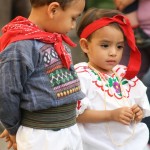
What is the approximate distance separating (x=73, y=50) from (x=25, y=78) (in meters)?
4.18

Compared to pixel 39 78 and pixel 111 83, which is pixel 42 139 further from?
pixel 111 83

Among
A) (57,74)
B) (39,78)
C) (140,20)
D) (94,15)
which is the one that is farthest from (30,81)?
(140,20)

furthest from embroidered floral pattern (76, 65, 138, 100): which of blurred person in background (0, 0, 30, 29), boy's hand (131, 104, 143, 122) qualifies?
blurred person in background (0, 0, 30, 29)

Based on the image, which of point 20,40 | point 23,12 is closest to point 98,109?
point 20,40

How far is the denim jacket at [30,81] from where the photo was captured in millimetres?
2537

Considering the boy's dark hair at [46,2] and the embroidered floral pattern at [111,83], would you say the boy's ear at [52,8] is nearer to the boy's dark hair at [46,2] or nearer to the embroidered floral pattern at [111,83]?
the boy's dark hair at [46,2]

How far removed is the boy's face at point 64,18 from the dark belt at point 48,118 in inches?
16.6

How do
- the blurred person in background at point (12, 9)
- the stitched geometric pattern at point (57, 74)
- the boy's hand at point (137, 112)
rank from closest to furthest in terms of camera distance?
the stitched geometric pattern at point (57, 74)
the boy's hand at point (137, 112)
the blurred person in background at point (12, 9)

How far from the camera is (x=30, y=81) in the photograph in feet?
8.55

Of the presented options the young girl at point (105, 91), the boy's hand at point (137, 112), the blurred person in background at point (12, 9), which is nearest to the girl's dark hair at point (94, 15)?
the young girl at point (105, 91)

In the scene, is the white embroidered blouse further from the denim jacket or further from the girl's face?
the denim jacket

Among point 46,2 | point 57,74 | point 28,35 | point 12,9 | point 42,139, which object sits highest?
point 46,2

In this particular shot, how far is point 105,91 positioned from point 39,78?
720 mm

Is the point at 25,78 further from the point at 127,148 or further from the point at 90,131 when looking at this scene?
the point at 127,148
